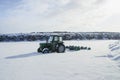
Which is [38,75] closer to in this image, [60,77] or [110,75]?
[60,77]

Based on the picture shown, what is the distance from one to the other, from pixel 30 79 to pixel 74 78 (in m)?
1.69

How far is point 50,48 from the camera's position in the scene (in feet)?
62.2

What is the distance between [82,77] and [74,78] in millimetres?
370

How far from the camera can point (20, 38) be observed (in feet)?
194

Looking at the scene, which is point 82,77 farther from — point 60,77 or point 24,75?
point 24,75

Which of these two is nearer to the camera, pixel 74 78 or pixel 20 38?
pixel 74 78

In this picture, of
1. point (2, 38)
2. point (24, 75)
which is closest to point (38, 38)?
point (2, 38)

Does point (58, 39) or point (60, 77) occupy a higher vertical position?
point (58, 39)

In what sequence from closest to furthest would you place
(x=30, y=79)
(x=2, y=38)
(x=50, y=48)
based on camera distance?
(x=30, y=79), (x=50, y=48), (x=2, y=38)

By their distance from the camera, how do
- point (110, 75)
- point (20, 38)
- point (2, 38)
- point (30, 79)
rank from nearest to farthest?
point (30, 79), point (110, 75), point (2, 38), point (20, 38)

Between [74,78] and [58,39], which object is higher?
[58,39]

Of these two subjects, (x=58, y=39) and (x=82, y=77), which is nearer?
(x=82, y=77)

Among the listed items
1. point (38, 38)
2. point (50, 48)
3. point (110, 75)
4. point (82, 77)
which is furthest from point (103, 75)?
point (38, 38)

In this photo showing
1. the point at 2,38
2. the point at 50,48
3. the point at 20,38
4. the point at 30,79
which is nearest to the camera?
the point at 30,79
